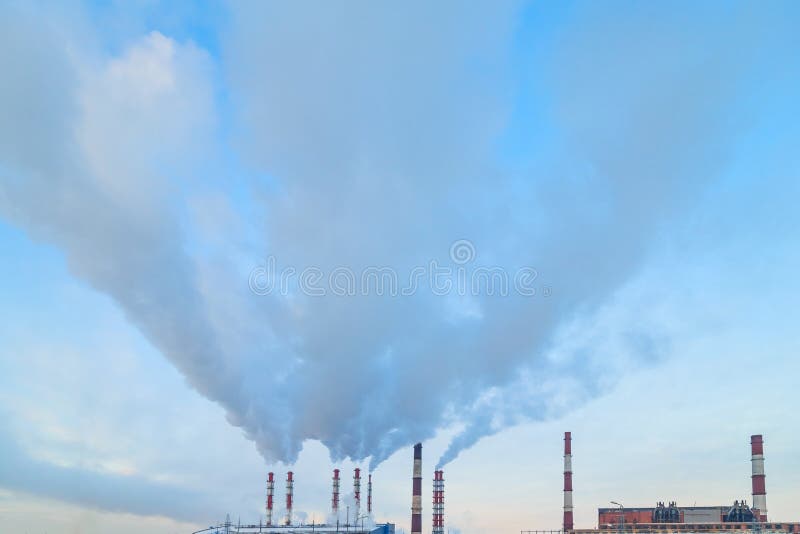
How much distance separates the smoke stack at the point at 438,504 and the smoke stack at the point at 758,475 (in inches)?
1721

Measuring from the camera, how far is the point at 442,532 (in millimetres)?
112000

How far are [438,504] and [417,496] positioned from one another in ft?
14.1

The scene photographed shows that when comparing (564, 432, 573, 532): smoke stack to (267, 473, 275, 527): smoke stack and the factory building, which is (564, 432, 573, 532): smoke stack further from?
(267, 473, 275, 527): smoke stack

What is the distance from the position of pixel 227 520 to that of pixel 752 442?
73.0 m

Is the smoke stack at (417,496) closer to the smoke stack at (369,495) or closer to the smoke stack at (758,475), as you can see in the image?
the smoke stack at (369,495)

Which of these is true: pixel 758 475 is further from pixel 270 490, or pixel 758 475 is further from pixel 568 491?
pixel 270 490

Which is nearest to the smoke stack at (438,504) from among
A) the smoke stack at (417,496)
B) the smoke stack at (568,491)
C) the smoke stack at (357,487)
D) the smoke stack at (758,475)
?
the smoke stack at (417,496)

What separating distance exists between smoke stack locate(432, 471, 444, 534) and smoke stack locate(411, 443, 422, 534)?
335 centimetres

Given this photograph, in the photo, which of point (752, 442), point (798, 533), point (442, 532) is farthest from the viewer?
point (442, 532)

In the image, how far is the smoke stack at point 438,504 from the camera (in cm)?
11181

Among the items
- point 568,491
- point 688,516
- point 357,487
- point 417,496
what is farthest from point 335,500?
point 688,516

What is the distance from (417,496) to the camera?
110 m

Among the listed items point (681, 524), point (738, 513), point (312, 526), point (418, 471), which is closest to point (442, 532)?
point (418, 471)

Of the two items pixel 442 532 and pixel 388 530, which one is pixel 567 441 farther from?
pixel 388 530
